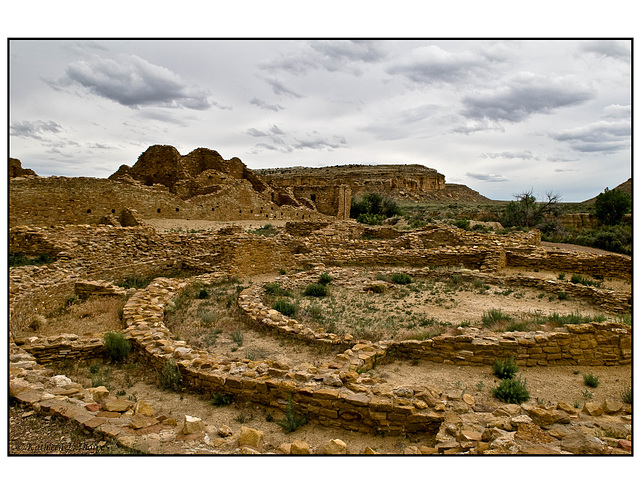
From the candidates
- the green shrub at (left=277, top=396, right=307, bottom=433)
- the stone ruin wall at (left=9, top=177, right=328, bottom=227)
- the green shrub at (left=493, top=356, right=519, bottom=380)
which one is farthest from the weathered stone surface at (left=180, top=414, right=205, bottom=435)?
the stone ruin wall at (left=9, top=177, right=328, bottom=227)

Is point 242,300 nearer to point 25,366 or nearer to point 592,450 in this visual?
point 25,366

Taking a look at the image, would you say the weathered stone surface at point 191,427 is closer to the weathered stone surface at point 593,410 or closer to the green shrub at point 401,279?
the weathered stone surface at point 593,410

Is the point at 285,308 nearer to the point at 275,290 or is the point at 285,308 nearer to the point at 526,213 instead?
the point at 275,290

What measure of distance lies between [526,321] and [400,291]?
12.7ft

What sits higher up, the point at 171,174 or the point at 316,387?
the point at 171,174

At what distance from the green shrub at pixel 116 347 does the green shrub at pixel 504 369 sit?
6.00m

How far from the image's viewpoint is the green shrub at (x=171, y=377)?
5.34m

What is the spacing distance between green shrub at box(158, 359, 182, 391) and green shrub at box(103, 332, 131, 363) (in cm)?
98

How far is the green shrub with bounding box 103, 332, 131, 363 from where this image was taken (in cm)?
595

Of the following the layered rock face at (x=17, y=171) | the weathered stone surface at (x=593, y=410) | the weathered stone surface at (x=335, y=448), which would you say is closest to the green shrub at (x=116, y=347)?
the weathered stone surface at (x=335, y=448)

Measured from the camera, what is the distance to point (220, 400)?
197 inches

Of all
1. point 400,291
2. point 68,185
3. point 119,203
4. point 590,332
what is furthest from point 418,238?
point 68,185

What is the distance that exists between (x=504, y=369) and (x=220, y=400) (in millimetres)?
4420

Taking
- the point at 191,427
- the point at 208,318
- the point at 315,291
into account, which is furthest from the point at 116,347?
the point at 315,291
